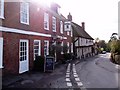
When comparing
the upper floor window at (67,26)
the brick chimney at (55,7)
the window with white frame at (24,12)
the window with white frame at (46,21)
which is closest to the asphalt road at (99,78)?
the window with white frame at (46,21)

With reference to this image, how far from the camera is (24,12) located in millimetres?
15312

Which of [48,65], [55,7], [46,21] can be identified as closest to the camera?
[48,65]

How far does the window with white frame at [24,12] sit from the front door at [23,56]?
166 centimetres

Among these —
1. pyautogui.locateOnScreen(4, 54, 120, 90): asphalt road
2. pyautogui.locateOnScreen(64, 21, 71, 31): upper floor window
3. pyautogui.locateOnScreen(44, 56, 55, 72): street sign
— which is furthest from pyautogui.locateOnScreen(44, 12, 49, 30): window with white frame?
pyautogui.locateOnScreen(64, 21, 71, 31): upper floor window

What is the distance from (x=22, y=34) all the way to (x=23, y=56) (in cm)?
177

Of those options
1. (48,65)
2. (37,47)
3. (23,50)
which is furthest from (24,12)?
(48,65)

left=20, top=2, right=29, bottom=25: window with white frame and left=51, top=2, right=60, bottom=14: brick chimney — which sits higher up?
left=51, top=2, right=60, bottom=14: brick chimney

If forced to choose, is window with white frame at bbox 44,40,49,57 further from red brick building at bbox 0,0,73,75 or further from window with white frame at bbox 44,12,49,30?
window with white frame at bbox 44,12,49,30

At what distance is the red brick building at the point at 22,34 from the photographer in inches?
486

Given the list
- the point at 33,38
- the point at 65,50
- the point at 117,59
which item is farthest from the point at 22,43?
the point at 117,59

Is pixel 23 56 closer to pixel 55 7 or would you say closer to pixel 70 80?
pixel 70 80

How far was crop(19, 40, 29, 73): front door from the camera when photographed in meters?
14.6

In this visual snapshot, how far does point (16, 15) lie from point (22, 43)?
7.86 feet

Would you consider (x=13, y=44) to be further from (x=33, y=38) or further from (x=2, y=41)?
(x=33, y=38)
